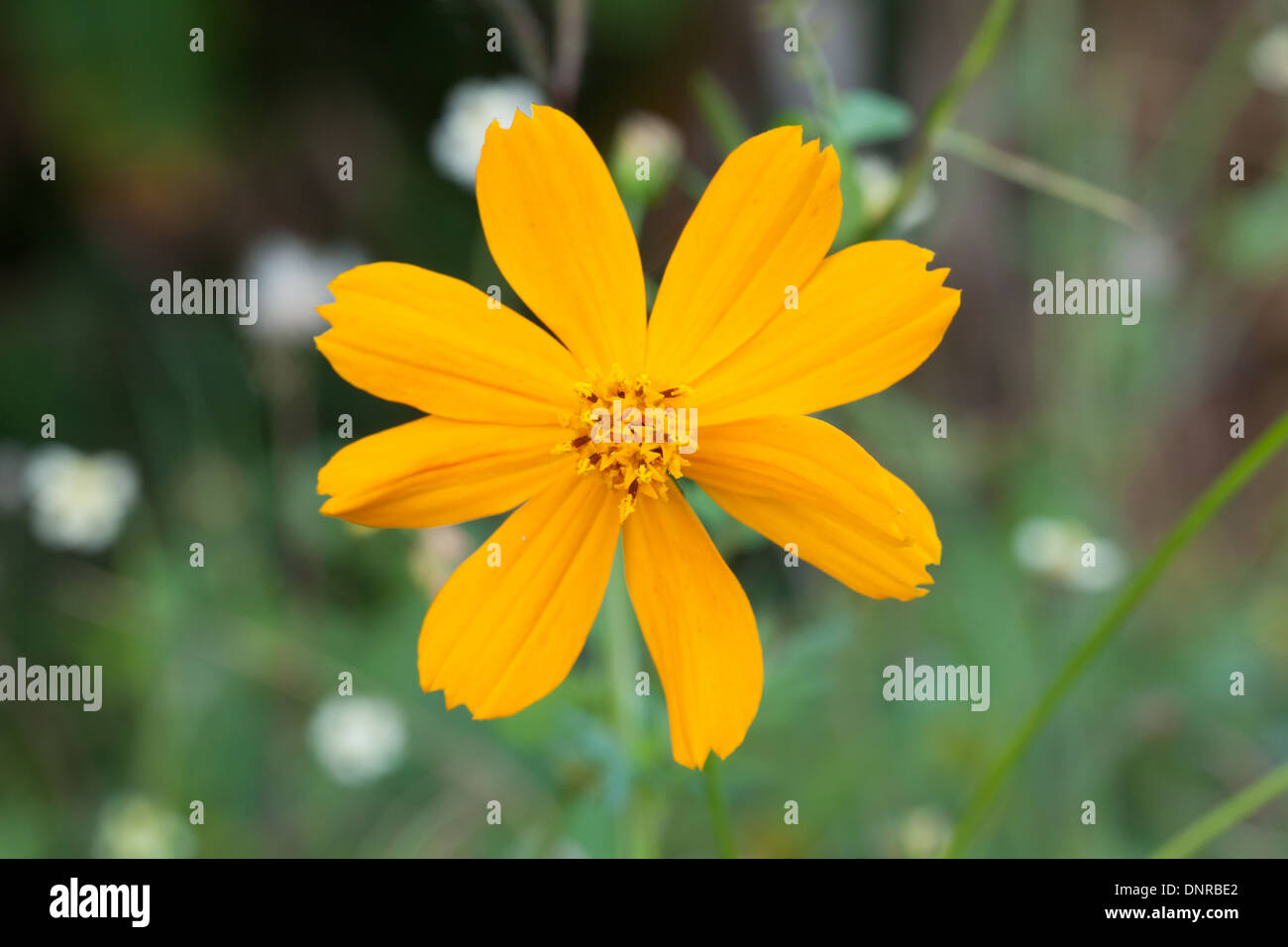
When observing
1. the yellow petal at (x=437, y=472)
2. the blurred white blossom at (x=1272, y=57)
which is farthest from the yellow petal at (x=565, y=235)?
the blurred white blossom at (x=1272, y=57)

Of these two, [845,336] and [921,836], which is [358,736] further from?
[845,336]

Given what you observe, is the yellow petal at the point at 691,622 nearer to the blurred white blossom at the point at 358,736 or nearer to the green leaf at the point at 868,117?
the green leaf at the point at 868,117

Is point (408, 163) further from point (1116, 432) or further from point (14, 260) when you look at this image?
point (1116, 432)

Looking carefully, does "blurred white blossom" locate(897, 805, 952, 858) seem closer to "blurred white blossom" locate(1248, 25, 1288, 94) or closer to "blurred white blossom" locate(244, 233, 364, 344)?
"blurred white blossom" locate(244, 233, 364, 344)

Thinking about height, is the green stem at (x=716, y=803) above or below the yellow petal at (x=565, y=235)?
below

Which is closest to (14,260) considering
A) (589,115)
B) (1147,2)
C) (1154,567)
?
(589,115)

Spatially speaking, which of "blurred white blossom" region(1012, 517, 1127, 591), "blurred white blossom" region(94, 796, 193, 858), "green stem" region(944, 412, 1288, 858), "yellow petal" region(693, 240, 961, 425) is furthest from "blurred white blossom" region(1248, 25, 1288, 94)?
"blurred white blossom" region(94, 796, 193, 858)
